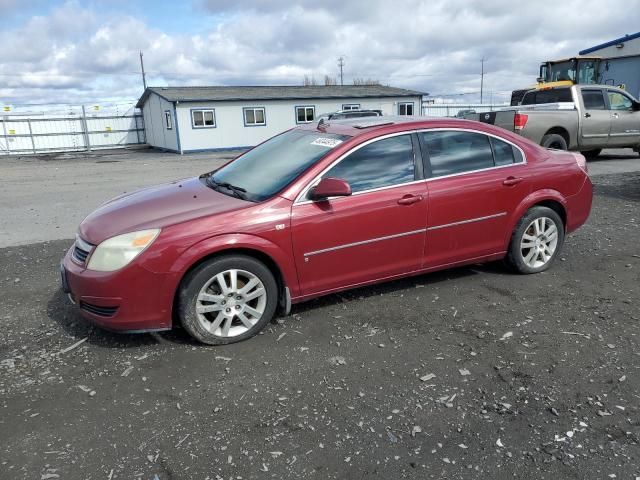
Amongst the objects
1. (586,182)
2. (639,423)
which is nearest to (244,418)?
(639,423)

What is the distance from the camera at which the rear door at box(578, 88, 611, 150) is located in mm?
12938

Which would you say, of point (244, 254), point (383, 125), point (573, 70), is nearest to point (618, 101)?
point (573, 70)

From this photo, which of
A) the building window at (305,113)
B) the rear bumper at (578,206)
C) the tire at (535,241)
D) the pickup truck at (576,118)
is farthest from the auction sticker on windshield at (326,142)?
the building window at (305,113)

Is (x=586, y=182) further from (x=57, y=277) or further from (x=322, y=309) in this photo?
(x=57, y=277)

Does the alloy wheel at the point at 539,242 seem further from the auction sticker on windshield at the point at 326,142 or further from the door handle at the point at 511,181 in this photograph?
the auction sticker on windshield at the point at 326,142

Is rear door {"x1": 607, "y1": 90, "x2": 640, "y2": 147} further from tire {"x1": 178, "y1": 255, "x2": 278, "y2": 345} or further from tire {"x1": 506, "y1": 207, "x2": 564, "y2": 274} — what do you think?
tire {"x1": 178, "y1": 255, "x2": 278, "y2": 345}

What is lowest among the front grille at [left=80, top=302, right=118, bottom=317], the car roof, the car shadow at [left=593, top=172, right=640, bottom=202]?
the car shadow at [left=593, top=172, right=640, bottom=202]

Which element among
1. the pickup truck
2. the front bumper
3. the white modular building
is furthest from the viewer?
the white modular building

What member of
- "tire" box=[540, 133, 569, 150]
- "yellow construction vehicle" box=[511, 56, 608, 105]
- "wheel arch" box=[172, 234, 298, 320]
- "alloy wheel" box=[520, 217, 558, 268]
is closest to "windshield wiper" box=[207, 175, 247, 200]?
"wheel arch" box=[172, 234, 298, 320]

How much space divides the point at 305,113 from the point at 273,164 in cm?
2713

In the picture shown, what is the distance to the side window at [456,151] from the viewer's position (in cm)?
445

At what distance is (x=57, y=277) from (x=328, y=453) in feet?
13.1

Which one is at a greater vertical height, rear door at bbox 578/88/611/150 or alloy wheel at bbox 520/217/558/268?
rear door at bbox 578/88/611/150

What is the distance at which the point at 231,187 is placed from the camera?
429 cm
